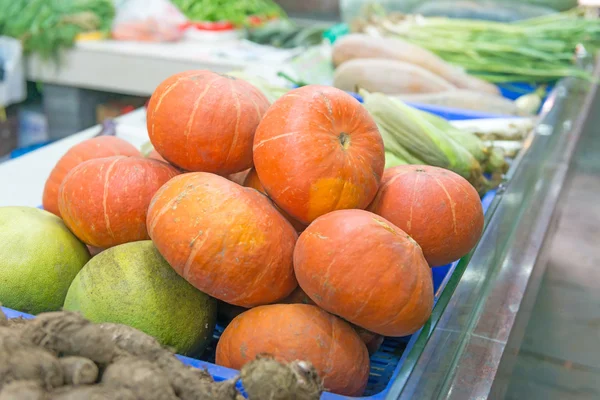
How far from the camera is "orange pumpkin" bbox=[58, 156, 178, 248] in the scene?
0.94 m

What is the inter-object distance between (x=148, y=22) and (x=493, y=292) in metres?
3.24

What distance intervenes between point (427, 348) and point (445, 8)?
329 cm

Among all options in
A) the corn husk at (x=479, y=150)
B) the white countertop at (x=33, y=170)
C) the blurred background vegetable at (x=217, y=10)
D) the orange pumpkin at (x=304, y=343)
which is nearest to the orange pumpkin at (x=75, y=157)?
the white countertop at (x=33, y=170)

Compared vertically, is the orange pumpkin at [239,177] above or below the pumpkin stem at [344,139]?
below

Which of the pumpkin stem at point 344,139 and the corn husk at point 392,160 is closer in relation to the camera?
the pumpkin stem at point 344,139

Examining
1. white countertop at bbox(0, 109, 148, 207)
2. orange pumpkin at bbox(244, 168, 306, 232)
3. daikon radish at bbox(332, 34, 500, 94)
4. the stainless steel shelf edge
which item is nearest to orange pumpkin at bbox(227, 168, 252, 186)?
orange pumpkin at bbox(244, 168, 306, 232)

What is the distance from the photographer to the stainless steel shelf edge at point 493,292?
84 centimetres

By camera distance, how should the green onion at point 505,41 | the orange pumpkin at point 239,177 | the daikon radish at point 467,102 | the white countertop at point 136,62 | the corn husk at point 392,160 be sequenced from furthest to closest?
the white countertop at point 136,62 → the green onion at point 505,41 → the daikon radish at point 467,102 → the corn husk at point 392,160 → the orange pumpkin at point 239,177

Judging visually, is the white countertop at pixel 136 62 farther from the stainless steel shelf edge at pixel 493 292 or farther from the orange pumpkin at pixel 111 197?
the orange pumpkin at pixel 111 197

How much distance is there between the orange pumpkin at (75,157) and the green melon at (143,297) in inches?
10.7

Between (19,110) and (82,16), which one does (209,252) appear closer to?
(82,16)

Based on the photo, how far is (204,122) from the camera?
3.08 feet

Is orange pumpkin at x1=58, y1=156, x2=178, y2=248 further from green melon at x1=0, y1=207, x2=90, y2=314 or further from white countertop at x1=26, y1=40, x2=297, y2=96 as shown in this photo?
white countertop at x1=26, y1=40, x2=297, y2=96

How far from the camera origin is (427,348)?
87 cm
